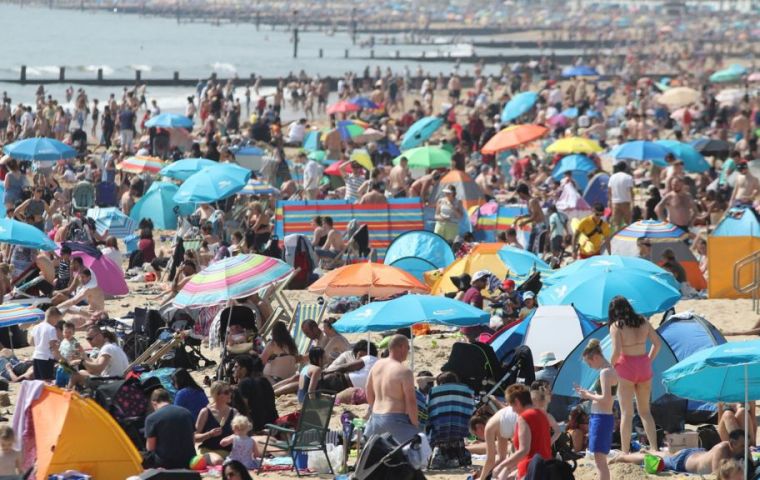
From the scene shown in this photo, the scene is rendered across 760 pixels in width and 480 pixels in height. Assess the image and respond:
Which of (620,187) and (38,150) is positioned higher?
(620,187)

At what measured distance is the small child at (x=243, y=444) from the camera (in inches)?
339

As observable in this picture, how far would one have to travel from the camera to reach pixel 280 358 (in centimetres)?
1084

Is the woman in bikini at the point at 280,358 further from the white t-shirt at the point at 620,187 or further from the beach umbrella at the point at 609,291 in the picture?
the white t-shirt at the point at 620,187

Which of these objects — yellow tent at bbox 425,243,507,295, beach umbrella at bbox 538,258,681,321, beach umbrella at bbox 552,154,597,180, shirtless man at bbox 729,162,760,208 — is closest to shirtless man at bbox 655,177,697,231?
shirtless man at bbox 729,162,760,208

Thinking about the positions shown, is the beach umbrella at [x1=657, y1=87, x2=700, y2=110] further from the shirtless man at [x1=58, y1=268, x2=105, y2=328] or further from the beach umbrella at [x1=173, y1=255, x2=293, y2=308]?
the beach umbrella at [x1=173, y1=255, x2=293, y2=308]

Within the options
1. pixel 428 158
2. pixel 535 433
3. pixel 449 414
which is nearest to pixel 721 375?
pixel 535 433

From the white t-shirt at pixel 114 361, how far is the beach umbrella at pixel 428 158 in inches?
426

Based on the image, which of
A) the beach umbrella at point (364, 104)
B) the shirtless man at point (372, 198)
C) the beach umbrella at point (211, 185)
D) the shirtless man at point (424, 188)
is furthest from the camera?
the beach umbrella at point (364, 104)

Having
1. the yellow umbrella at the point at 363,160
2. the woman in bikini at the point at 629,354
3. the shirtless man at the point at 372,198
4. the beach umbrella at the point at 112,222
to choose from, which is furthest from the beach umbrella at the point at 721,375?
the yellow umbrella at the point at 363,160

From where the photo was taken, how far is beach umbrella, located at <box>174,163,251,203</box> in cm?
1697

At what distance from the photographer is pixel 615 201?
17531 millimetres

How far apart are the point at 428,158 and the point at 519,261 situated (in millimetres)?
8030

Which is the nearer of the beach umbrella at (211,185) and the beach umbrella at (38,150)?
the beach umbrella at (211,185)

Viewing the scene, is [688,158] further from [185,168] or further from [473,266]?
[473,266]
